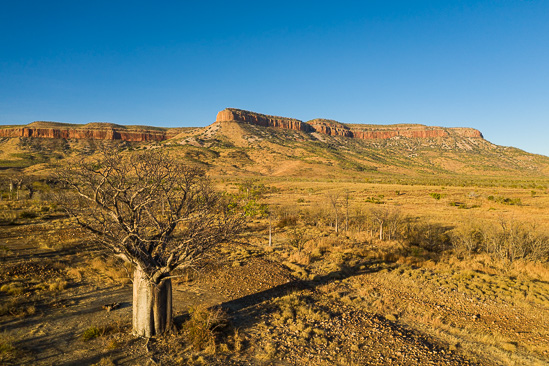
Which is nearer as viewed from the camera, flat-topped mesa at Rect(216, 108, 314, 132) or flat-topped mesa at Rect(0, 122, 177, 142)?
flat-topped mesa at Rect(0, 122, 177, 142)

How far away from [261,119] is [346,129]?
68.3 metres

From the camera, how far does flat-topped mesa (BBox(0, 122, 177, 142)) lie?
137375 millimetres

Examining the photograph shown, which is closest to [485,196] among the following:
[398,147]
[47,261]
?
[47,261]

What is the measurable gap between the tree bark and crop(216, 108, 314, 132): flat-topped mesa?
16230 centimetres

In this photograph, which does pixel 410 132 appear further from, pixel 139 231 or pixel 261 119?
pixel 139 231

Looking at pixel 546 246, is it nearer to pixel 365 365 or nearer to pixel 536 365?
pixel 536 365

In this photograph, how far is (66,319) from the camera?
9289mm

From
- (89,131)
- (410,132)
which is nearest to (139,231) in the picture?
(89,131)

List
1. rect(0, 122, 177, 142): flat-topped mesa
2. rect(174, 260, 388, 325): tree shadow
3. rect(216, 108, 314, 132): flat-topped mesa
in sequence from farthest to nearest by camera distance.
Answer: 1. rect(216, 108, 314, 132): flat-topped mesa
2. rect(0, 122, 177, 142): flat-topped mesa
3. rect(174, 260, 388, 325): tree shadow

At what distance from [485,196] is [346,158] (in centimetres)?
8412

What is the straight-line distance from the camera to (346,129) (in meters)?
200

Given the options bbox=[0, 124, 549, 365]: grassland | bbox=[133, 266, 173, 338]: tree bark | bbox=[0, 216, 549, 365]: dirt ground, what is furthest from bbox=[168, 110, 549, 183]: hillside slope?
bbox=[133, 266, 173, 338]: tree bark

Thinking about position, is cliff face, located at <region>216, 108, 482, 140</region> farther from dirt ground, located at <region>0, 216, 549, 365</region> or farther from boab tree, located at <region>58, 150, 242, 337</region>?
boab tree, located at <region>58, 150, 242, 337</region>

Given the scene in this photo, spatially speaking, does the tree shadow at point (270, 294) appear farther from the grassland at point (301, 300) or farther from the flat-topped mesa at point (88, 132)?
the flat-topped mesa at point (88, 132)
